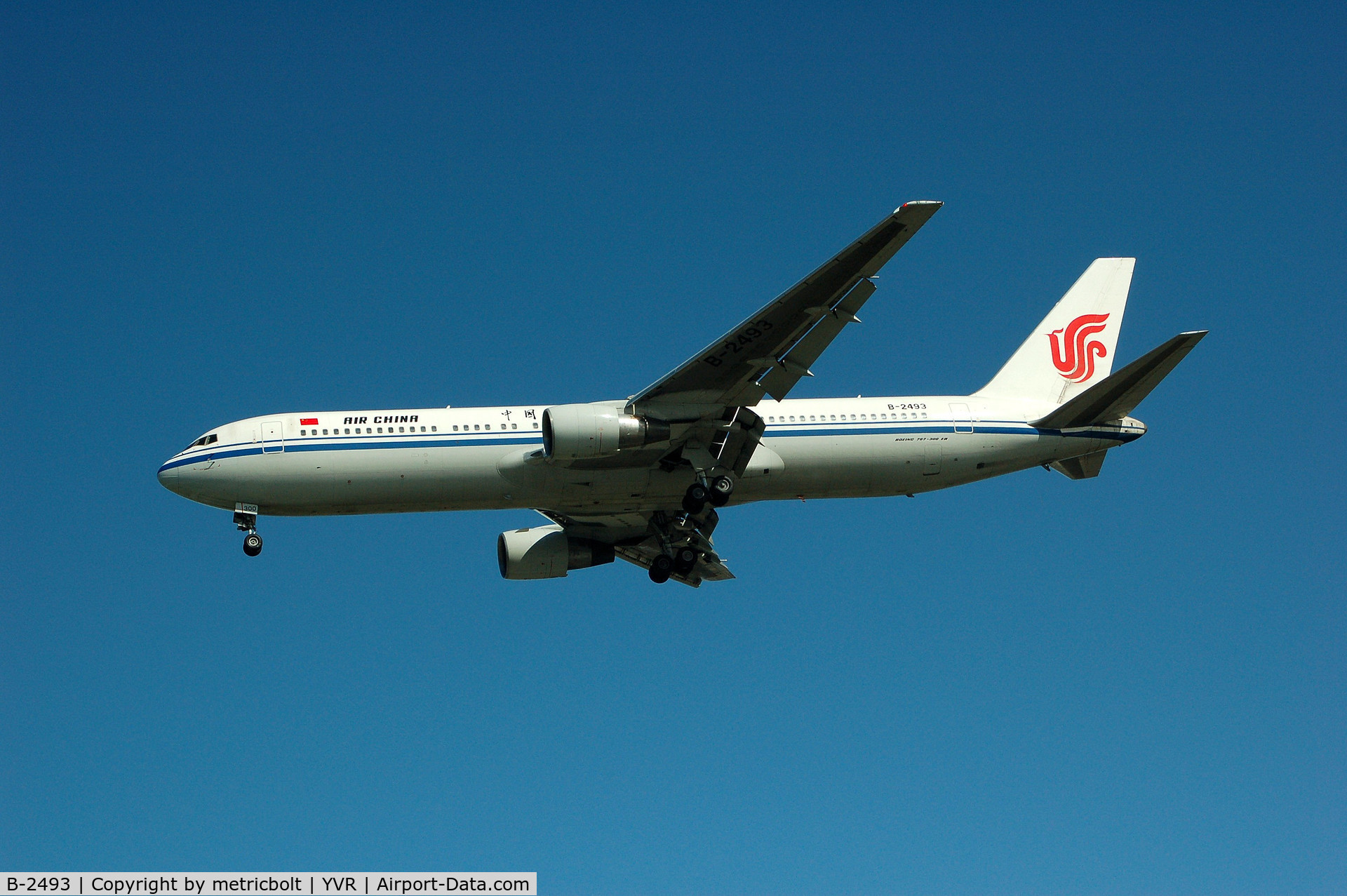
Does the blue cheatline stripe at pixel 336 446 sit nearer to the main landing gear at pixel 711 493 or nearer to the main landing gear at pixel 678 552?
the main landing gear at pixel 711 493

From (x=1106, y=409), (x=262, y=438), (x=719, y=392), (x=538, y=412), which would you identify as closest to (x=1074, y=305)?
(x=1106, y=409)

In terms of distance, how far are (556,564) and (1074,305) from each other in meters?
17.5

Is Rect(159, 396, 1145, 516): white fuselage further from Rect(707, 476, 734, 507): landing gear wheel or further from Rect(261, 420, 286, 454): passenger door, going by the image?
Rect(707, 476, 734, 507): landing gear wheel

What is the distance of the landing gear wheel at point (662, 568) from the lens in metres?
37.8

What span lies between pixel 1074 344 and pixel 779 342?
12.3 metres

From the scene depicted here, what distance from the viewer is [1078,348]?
39.5 m

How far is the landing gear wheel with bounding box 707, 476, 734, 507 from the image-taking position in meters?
34.1

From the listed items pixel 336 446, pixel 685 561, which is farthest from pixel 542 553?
pixel 336 446

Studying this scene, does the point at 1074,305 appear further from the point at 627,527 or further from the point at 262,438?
the point at 262,438

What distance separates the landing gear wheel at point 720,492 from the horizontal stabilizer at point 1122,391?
8882 millimetres

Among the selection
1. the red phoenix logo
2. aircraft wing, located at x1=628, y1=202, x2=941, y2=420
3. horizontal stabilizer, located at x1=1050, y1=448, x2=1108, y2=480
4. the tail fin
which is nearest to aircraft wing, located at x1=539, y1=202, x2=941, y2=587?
aircraft wing, located at x1=628, y1=202, x2=941, y2=420

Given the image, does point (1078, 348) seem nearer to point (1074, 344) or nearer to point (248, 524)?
point (1074, 344)

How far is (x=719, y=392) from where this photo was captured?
32.7 m

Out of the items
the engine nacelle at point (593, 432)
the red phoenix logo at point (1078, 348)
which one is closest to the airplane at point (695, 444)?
the engine nacelle at point (593, 432)
